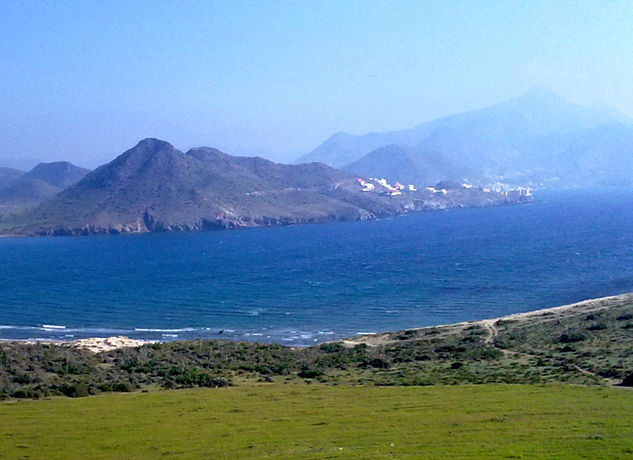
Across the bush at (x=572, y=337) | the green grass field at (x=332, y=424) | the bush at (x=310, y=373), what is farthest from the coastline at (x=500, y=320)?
the green grass field at (x=332, y=424)

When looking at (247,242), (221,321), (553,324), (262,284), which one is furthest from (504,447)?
(247,242)

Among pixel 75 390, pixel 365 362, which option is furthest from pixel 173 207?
pixel 75 390

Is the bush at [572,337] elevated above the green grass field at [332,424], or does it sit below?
below

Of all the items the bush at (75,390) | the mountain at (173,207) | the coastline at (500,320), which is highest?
the mountain at (173,207)

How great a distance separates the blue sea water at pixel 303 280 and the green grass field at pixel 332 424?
27.8 metres

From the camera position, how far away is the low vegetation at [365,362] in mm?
27688

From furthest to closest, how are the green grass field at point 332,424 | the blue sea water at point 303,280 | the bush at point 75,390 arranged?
the blue sea water at point 303,280 < the bush at point 75,390 < the green grass field at point 332,424

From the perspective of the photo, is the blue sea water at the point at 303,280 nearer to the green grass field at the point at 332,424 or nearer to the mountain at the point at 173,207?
the mountain at the point at 173,207

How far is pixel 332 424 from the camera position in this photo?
2038 centimetres

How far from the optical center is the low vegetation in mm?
27688

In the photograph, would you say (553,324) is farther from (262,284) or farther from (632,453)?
(262,284)

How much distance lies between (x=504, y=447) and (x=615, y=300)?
38.6m

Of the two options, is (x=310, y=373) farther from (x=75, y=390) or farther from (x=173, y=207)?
(x=173, y=207)

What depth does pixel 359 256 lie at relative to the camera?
102062 millimetres
